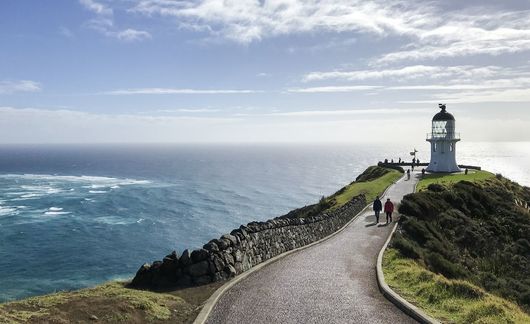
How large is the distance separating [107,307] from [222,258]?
480 centimetres

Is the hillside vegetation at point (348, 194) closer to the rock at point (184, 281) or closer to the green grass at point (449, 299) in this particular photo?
the green grass at point (449, 299)

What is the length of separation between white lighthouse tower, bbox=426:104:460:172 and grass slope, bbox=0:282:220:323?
53483mm

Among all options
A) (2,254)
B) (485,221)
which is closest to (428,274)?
(485,221)

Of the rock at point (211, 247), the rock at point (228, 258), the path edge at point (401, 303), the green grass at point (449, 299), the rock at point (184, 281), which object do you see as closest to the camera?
the path edge at point (401, 303)

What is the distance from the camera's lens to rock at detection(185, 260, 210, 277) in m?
14.6

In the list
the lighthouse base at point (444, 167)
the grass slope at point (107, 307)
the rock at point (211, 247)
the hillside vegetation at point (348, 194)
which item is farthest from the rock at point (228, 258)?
the lighthouse base at point (444, 167)

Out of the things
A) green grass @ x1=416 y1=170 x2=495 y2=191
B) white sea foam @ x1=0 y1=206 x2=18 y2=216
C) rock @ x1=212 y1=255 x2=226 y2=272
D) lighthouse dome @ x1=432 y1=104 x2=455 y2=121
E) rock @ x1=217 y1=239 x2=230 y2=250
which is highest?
lighthouse dome @ x1=432 y1=104 x2=455 y2=121

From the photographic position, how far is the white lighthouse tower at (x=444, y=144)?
6031 cm

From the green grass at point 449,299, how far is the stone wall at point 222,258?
15.6 ft

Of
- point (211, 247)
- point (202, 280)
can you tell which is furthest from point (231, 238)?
point (202, 280)

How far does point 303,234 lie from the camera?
877 inches

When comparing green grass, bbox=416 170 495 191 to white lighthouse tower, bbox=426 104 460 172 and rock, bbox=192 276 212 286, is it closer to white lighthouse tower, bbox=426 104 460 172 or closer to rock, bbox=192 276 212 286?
white lighthouse tower, bbox=426 104 460 172

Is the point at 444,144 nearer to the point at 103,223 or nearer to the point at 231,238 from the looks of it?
the point at 103,223

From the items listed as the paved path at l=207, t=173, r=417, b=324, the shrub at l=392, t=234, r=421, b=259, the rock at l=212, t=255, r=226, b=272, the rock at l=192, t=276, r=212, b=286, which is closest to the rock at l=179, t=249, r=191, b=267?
the rock at l=192, t=276, r=212, b=286
